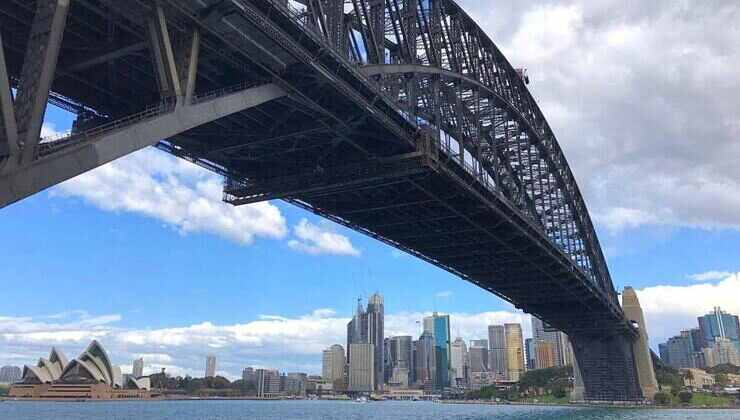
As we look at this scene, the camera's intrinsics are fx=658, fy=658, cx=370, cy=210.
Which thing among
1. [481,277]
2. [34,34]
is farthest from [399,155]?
[481,277]

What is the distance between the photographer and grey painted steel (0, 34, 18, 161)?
12508mm

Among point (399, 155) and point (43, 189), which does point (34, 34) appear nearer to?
point (43, 189)

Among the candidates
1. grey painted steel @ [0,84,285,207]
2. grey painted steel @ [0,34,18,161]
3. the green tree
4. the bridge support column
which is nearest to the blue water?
the bridge support column

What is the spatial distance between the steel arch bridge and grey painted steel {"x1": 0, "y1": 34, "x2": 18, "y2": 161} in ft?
0.11

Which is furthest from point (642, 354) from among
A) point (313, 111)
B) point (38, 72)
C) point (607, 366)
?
point (38, 72)

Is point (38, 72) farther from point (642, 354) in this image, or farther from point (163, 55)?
point (642, 354)

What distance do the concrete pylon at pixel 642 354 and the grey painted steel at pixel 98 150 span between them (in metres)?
88.8

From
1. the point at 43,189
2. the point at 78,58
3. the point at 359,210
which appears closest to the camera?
the point at 43,189

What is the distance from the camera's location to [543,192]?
62.2 meters

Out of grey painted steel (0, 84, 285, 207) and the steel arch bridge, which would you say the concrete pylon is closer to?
the steel arch bridge

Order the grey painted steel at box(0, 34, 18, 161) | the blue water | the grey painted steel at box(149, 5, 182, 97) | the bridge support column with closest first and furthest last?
the grey painted steel at box(0, 34, 18, 161) < the grey painted steel at box(149, 5, 182, 97) < the blue water < the bridge support column

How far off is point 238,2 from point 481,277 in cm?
4759

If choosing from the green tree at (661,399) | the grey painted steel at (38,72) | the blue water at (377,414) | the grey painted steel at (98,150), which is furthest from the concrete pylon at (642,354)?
the grey painted steel at (38,72)

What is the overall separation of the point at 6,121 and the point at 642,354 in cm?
9640
